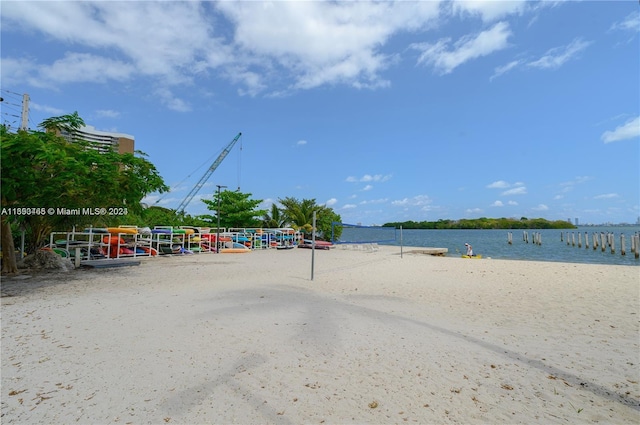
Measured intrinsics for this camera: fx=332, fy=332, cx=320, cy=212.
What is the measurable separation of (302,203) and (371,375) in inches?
1269

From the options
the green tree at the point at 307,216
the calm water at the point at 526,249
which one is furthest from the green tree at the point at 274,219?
the calm water at the point at 526,249

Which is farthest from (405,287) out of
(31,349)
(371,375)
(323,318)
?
(31,349)

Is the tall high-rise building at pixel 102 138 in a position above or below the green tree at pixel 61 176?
above

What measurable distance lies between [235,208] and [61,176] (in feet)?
75.0

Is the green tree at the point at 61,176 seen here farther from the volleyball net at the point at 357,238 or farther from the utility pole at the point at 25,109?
the volleyball net at the point at 357,238

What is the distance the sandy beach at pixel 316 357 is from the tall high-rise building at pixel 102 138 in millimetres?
5361

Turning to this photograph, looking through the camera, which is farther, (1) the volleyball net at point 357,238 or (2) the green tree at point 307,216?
(2) the green tree at point 307,216

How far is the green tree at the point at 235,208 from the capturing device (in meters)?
30.8

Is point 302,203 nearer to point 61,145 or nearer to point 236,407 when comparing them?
point 61,145

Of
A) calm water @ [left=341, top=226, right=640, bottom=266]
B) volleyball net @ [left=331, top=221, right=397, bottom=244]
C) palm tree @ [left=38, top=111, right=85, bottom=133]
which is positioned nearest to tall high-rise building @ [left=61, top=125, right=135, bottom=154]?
palm tree @ [left=38, top=111, right=85, bottom=133]

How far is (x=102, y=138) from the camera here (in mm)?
27016

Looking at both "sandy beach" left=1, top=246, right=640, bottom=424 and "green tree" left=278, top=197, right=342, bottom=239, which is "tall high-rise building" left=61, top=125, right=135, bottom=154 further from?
"green tree" left=278, top=197, right=342, bottom=239

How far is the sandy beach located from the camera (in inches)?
119

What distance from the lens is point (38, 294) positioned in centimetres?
805
